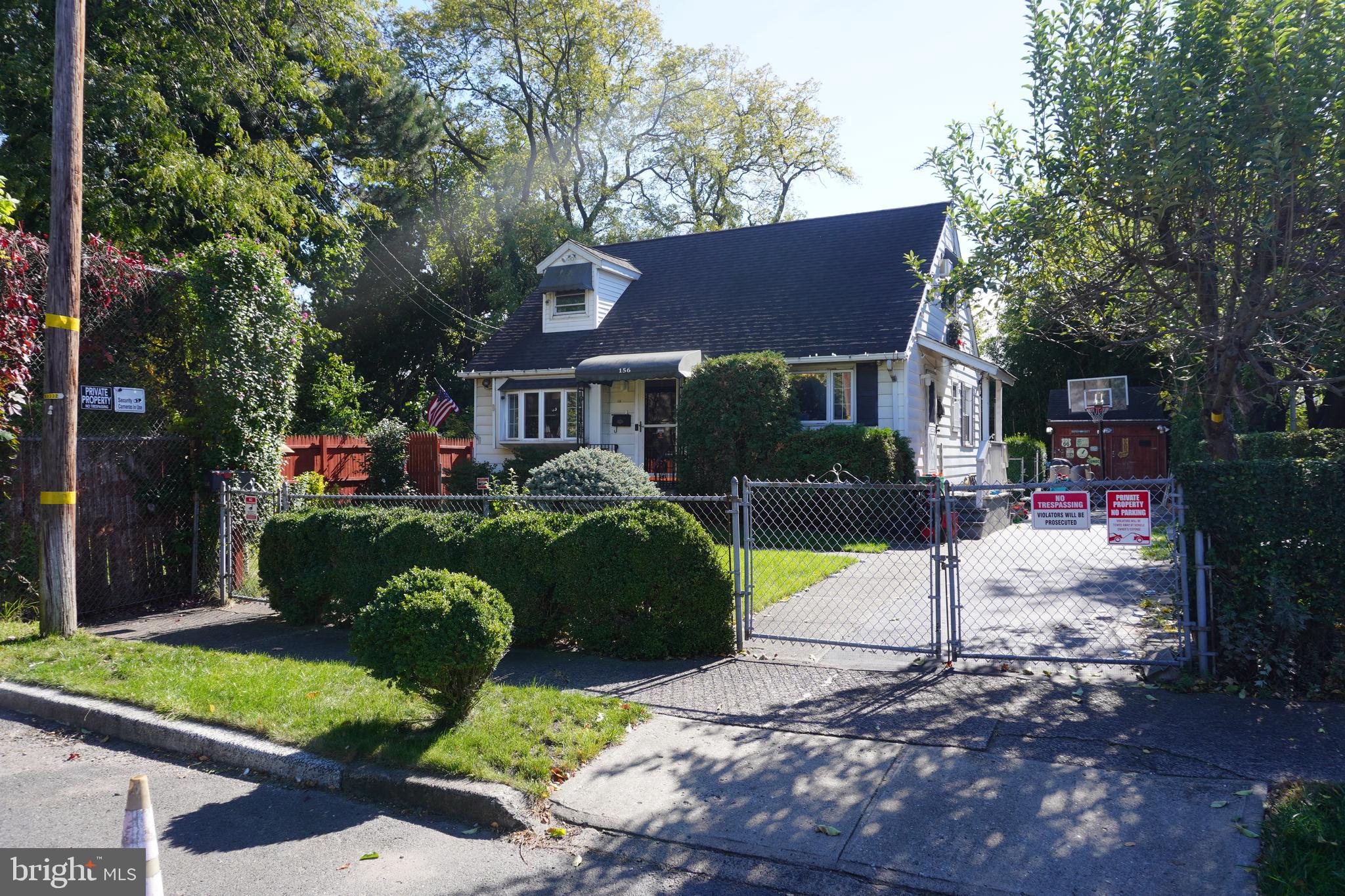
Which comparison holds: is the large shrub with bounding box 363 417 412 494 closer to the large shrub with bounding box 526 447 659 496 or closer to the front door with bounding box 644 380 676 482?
the front door with bounding box 644 380 676 482

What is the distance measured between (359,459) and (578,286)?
23.1ft

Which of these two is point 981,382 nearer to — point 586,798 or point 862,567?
point 862,567

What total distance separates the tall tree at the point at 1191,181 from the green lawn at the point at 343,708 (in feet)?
18.4

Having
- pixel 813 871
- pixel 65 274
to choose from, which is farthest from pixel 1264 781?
pixel 65 274

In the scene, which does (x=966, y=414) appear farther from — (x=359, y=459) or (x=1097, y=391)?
(x=359, y=459)

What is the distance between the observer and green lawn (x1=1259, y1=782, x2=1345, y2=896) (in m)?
3.40

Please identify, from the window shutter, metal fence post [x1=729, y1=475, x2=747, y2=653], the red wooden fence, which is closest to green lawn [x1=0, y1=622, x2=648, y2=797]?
metal fence post [x1=729, y1=475, x2=747, y2=653]

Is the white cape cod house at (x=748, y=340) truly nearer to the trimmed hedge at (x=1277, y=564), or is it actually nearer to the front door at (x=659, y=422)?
the front door at (x=659, y=422)

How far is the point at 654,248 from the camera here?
2445 centimetres

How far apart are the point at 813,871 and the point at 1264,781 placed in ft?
7.91

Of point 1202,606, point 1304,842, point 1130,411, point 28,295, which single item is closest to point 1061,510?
point 1202,606

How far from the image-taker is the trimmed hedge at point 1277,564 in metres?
5.41

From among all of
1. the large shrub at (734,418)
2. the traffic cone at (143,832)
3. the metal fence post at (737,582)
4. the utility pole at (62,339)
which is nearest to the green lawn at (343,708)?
the utility pole at (62,339)

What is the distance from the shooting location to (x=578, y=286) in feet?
72.3
